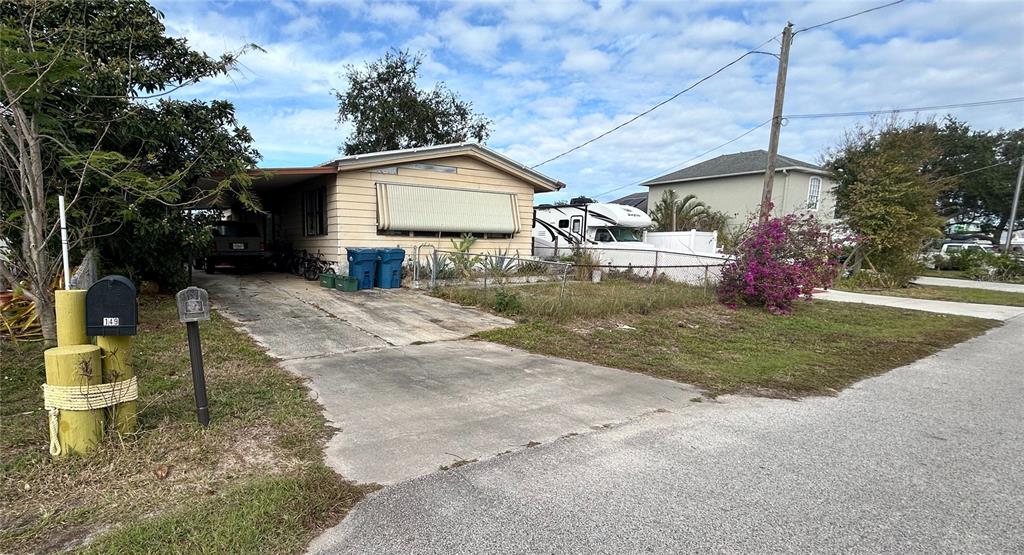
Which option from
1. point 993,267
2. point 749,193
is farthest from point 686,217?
point 993,267

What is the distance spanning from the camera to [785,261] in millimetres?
11297

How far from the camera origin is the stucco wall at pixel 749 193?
2728 centimetres

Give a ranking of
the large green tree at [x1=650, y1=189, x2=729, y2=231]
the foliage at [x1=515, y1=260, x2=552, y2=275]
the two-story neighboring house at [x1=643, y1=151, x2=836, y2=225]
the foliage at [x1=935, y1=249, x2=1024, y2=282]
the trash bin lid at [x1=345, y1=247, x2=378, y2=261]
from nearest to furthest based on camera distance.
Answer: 1. the trash bin lid at [x1=345, y1=247, x2=378, y2=261]
2. the foliage at [x1=515, y1=260, x2=552, y2=275]
3. the foliage at [x1=935, y1=249, x2=1024, y2=282]
4. the large green tree at [x1=650, y1=189, x2=729, y2=231]
5. the two-story neighboring house at [x1=643, y1=151, x2=836, y2=225]

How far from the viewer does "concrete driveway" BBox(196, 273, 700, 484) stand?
12.0 feet

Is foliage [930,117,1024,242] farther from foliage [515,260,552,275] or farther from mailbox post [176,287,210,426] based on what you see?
mailbox post [176,287,210,426]

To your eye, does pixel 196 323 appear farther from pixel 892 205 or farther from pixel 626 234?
pixel 892 205

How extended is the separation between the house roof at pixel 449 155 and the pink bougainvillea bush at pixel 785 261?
6669mm

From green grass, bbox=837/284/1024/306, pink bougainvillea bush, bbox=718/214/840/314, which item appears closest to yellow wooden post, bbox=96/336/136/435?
pink bougainvillea bush, bbox=718/214/840/314

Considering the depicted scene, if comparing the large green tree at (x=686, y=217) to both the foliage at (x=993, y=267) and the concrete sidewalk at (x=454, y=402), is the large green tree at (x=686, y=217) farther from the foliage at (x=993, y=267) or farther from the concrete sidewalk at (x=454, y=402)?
the concrete sidewalk at (x=454, y=402)

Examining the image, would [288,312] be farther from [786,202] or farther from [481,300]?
[786,202]

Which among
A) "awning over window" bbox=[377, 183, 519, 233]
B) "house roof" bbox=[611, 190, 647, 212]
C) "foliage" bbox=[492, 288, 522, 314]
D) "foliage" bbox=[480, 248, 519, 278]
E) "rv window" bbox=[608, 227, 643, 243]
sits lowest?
"foliage" bbox=[492, 288, 522, 314]

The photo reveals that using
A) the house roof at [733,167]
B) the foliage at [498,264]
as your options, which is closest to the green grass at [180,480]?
the foliage at [498,264]

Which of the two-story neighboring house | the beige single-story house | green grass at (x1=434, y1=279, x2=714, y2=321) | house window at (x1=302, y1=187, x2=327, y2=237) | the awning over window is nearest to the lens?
green grass at (x1=434, y1=279, x2=714, y2=321)

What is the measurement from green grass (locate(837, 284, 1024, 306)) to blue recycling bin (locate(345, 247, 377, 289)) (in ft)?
52.7
